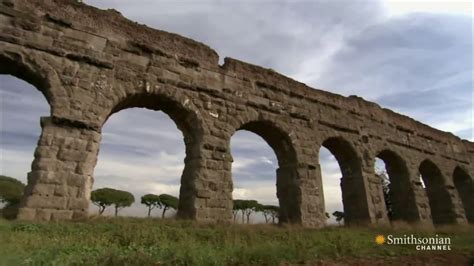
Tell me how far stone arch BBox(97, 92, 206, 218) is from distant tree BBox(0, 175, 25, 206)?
45.9ft

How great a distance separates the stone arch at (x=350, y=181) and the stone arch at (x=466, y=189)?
336 inches

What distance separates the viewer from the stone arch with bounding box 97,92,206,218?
8.49 metres

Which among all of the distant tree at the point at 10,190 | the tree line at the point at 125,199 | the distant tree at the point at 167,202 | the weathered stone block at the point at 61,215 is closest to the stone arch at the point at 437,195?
the tree line at the point at 125,199

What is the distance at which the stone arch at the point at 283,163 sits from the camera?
1044 centimetres

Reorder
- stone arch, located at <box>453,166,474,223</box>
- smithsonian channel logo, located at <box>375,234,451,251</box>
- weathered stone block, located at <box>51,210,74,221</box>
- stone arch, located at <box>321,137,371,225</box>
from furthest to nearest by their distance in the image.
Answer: stone arch, located at <box>453,166,474,223</box> < stone arch, located at <box>321,137,371,225</box> < smithsonian channel logo, located at <box>375,234,451,251</box> < weathered stone block, located at <box>51,210,74,221</box>

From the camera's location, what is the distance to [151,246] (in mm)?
5035

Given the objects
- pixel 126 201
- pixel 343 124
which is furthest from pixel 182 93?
pixel 126 201

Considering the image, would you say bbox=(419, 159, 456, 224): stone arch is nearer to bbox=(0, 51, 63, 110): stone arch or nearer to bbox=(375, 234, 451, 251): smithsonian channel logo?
bbox=(375, 234, 451, 251): smithsonian channel logo

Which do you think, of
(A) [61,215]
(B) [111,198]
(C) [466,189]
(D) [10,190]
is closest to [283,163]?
(A) [61,215]

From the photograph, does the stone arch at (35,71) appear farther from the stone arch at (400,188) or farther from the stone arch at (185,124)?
the stone arch at (400,188)

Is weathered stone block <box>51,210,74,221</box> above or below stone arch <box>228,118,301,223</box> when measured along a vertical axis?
below

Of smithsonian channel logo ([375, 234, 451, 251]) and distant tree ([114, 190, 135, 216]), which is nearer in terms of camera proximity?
smithsonian channel logo ([375, 234, 451, 251])

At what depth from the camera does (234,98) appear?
405 inches

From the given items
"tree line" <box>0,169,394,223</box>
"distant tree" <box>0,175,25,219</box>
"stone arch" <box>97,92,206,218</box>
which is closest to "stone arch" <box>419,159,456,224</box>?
"tree line" <box>0,169,394,223</box>
